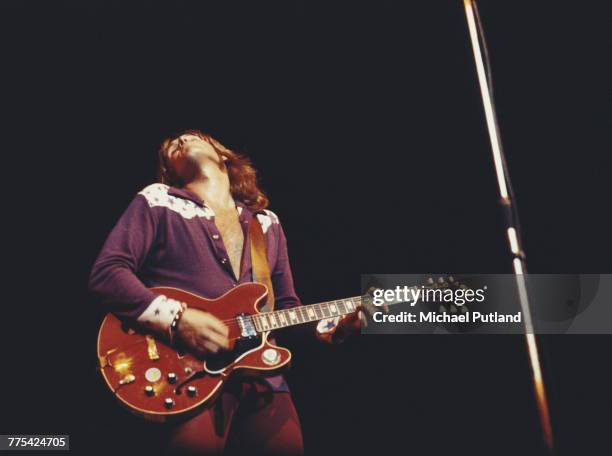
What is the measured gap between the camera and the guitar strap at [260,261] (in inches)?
94.2

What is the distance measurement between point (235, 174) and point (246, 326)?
0.87 meters

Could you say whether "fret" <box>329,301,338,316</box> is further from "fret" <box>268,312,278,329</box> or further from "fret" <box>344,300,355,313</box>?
"fret" <box>268,312,278,329</box>

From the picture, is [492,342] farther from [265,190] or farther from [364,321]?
[265,190]

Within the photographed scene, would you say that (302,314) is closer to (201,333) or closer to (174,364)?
(201,333)

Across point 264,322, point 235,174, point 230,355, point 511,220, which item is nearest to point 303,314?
point 264,322

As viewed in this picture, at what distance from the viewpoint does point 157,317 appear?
2029 mm

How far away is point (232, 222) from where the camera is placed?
8.21 feet

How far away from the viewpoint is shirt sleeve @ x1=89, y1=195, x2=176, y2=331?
2.04 m

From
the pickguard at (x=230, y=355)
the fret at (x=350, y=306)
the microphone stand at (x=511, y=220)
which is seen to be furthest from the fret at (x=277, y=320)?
the microphone stand at (x=511, y=220)

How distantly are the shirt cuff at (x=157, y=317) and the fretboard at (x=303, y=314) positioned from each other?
323 mm

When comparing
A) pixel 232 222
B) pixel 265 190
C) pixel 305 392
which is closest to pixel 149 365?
pixel 232 222

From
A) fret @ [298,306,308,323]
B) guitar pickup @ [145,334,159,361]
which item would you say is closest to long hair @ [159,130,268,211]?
fret @ [298,306,308,323]

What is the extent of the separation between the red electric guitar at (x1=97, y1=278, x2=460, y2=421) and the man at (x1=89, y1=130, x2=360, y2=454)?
48 mm

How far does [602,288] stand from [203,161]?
194cm
